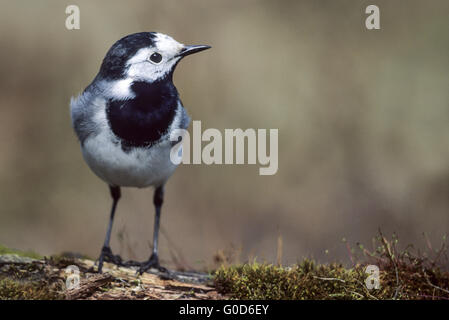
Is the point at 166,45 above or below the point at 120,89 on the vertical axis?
above

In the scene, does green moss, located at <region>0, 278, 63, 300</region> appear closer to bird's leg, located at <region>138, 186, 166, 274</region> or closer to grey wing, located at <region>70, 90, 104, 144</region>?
bird's leg, located at <region>138, 186, 166, 274</region>

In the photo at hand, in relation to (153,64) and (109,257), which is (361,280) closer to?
(109,257)

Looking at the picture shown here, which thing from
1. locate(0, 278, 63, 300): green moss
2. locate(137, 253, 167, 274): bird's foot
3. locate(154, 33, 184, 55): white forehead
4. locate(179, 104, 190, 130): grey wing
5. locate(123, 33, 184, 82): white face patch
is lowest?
locate(137, 253, 167, 274): bird's foot

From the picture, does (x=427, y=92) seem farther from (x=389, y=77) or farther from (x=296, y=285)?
(x=296, y=285)

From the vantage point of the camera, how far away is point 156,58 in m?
3.29

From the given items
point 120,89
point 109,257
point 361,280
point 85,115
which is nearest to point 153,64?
point 120,89

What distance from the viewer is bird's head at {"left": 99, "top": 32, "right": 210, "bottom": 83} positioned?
3.24 metres

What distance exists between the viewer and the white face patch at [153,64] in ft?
10.7

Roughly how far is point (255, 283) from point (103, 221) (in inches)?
118

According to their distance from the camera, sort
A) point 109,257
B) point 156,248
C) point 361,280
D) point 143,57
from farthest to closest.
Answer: point 156,248
point 109,257
point 143,57
point 361,280

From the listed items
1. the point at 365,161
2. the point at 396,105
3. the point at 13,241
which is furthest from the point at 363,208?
the point at 13,241

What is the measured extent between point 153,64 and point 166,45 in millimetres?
140

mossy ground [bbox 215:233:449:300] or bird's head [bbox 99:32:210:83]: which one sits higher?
bird's head [bbox 99:32:210:83]

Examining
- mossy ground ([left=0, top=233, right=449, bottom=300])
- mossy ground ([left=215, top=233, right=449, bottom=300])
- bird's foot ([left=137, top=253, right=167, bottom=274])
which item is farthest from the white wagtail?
mossy ground ([left=215, top=233, right=449, bottom=300])
